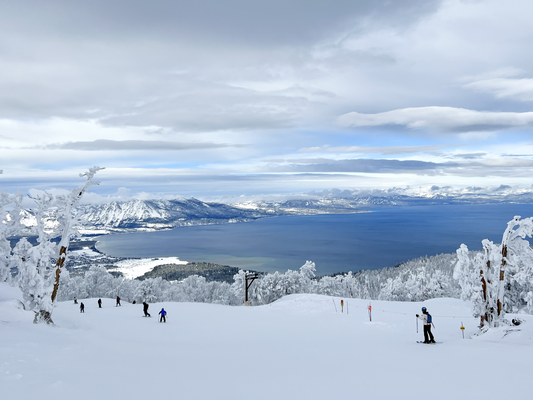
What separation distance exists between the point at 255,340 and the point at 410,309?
2255 cm

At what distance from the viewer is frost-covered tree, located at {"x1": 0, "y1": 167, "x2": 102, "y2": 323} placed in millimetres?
17281

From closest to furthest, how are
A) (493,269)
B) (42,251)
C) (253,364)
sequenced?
1. (253,364)
2. (42,251)
3. (493,269)

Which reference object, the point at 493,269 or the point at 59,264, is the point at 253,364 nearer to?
the point at 59,264

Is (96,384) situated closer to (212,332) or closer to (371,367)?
(371,367)

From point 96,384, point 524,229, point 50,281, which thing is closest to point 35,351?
point 96,384

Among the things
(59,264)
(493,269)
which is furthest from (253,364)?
(493,269)

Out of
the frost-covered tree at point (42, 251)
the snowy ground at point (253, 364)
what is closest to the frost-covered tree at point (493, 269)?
the snowy ground at point (253, 364)

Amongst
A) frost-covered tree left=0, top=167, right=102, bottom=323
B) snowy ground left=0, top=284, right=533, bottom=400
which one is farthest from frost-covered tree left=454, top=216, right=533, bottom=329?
frost-covered tree left=0, top=167, right=102, bottom=323

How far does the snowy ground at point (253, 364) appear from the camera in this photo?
8008mm

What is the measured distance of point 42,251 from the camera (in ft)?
59.5

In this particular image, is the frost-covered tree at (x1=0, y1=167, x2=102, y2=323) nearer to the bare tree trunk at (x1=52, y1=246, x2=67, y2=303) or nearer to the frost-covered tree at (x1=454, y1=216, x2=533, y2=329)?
the bare tree trunk at (x1=52, y1=246, x2=67, y2=303)

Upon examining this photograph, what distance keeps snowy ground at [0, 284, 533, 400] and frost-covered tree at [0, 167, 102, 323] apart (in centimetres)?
128

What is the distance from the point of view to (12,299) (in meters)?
19.8

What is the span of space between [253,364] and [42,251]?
14.2 m
